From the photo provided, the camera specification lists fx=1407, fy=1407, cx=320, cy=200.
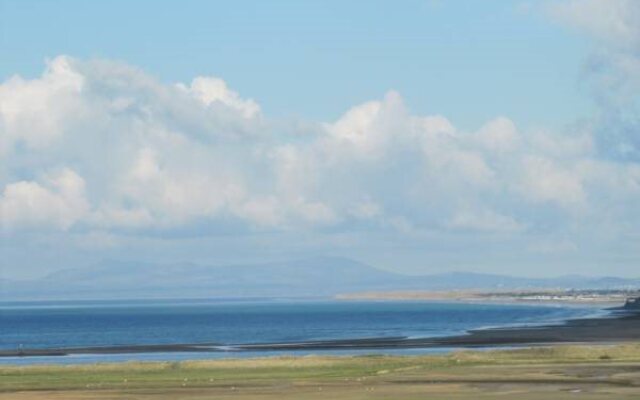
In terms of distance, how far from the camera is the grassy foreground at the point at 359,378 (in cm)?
6700

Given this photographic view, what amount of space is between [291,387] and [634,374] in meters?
18.8

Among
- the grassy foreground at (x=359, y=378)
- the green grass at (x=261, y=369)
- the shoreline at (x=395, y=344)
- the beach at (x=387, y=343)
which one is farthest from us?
the beach at (x=387, y=343)

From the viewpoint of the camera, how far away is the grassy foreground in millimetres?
67000

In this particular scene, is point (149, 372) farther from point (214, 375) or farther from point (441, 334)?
point (441, 334)

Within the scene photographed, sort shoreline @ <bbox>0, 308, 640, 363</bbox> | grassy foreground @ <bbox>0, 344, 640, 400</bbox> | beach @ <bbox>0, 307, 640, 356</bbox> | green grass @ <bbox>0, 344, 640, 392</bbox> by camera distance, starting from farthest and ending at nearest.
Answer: beach @ <bbox>0, 307, 640, 356</bbox>
shoreline @ <bbox>0, 308, 640, 363</bbox>
green grass @ <bbox>0, 344, 640, 392</bbox>
grassy foreground @ <bbox>0, 344, 640, 400</bbox>

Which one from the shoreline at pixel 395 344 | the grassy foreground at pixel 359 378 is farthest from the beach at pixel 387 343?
the grassy foreground at pixel 359 378

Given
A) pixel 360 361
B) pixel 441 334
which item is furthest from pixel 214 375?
pixel 441 334

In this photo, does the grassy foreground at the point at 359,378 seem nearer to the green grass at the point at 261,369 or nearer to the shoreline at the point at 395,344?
the green grass at the point at 261,369

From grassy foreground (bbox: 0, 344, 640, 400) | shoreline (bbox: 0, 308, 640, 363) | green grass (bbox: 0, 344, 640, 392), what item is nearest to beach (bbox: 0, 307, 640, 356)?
shoreline (bbox: 0, 308, 640, 363)

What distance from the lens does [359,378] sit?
3049 inches

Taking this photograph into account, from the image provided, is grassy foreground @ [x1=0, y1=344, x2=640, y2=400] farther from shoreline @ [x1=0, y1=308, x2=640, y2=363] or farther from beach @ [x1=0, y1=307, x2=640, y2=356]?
beach @ [x1=0, y1=307, x2=640, y2=356]

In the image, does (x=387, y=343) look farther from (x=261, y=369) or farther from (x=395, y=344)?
(x=261, y=369)

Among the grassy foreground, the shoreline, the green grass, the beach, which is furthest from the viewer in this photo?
the beach

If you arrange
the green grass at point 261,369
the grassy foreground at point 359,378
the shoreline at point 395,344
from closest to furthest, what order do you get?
1. the grassy foreground at point 359,378
2. the green grass at point 261,369
3. the shoreline at point 395,344
